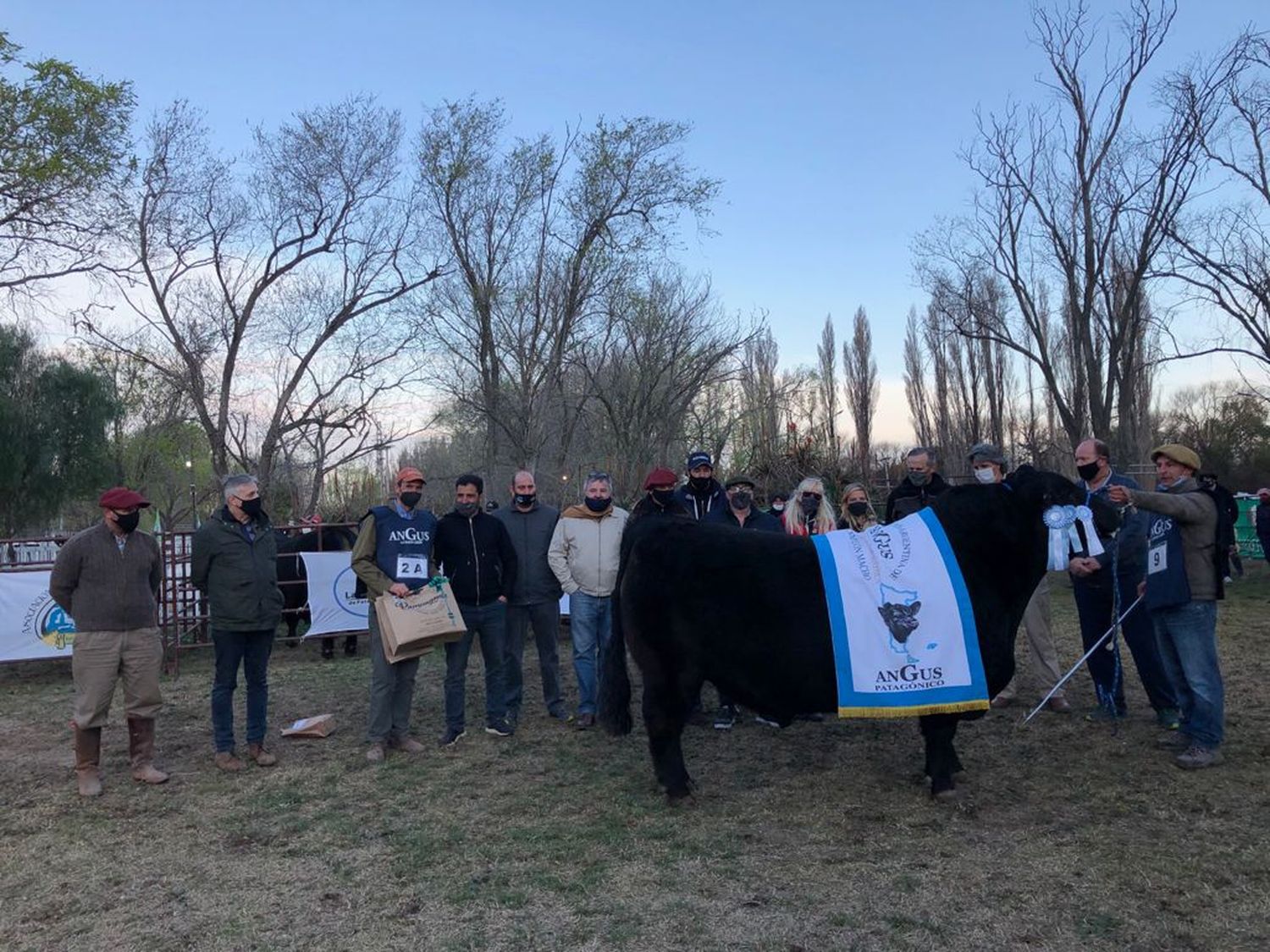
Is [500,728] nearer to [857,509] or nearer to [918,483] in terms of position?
[857,509]

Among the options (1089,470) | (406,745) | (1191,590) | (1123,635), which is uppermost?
(1089,470)

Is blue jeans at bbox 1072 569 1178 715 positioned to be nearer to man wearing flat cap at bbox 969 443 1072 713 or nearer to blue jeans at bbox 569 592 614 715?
man wearing flat cap at bbox 969 443 1072 713

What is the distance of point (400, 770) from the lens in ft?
17.9

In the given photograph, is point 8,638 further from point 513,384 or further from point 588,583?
point 513,384

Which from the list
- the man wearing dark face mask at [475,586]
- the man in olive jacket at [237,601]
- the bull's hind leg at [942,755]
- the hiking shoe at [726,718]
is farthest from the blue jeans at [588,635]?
the bull's hind leg at [942,755]

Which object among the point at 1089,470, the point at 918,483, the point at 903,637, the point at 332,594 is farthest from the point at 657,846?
the point at 332,594

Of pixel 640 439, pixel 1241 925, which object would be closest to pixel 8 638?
pixel 1241 925

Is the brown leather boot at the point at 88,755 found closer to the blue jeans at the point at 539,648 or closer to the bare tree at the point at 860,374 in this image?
the blue jeans at the point at 539,648

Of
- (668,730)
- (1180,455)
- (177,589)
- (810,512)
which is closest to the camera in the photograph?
(668,730)

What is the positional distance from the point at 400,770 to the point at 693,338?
1546 cm

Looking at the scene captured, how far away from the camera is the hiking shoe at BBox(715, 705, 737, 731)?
6.27 m

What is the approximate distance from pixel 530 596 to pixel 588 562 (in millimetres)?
567

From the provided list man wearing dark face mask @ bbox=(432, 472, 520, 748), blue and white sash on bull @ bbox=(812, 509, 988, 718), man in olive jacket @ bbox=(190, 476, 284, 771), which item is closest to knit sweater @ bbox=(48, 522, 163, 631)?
man in olive jacket @ bbox=(190, 476, 284, 771)

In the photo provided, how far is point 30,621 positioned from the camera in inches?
357
